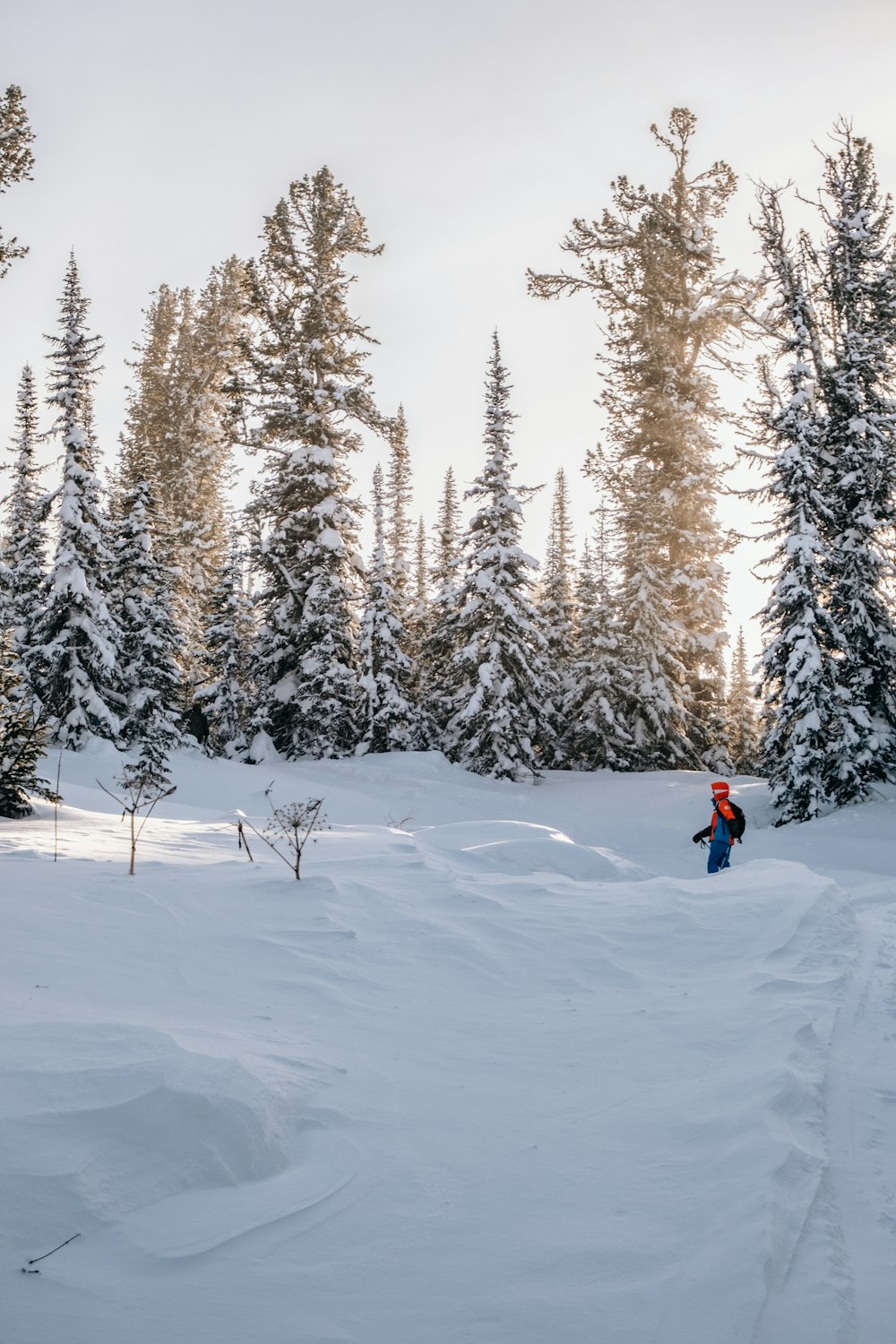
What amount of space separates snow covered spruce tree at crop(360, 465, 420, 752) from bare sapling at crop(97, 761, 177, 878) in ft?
24.4

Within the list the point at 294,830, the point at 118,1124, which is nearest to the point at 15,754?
the point at 294,830

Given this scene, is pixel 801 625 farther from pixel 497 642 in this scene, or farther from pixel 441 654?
pixel 441 654

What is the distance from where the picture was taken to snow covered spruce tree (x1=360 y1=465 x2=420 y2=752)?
2323 centimetres

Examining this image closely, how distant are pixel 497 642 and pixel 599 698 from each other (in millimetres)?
3938

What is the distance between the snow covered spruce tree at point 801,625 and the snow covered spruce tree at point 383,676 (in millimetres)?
9701

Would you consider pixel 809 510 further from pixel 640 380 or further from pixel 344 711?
pixel 344 711

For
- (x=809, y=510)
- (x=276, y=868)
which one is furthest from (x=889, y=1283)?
(x=809, y=510)

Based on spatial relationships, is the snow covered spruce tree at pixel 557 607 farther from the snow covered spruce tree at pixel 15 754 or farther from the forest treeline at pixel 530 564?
the snow covered spruce tree at pixel 15 754

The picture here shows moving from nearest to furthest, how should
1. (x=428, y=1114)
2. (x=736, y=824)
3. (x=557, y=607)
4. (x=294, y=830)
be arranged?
1. (x=428, y=1114)
2. (x=294, y=830)
3. (x=736, y=824)
4. (x=557, y=607)

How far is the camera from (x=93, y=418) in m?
22.9

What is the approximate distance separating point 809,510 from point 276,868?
46.9 feet

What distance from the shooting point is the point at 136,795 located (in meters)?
7.85

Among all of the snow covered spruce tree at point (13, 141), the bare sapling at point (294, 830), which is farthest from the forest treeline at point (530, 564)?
the bare sapling at point (294, 830)

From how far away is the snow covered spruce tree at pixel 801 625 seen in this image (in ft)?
53.4
